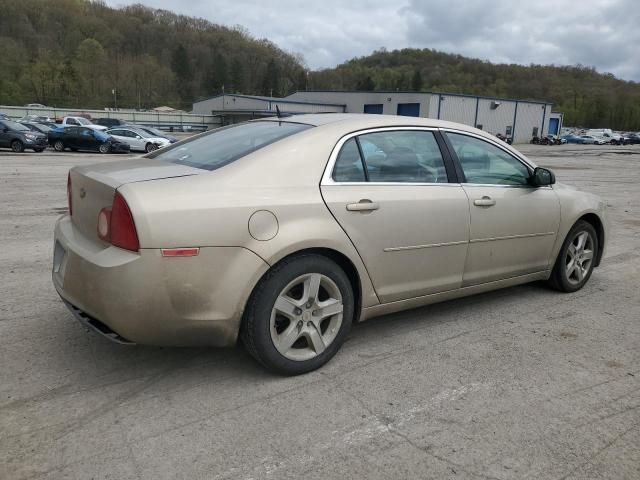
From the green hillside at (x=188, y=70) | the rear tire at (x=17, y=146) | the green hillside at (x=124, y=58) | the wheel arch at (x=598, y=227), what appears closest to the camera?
the wheel arch at (x=598, y=227)

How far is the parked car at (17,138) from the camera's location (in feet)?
76.3

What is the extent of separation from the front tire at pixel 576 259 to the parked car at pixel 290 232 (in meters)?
0.67

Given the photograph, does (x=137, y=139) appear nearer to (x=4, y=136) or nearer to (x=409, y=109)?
(x=4, y=136)

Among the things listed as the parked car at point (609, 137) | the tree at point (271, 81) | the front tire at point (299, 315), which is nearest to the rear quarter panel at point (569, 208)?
the front tire at point (299, 315)

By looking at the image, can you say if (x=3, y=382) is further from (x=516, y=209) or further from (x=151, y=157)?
(x=516, y=209)

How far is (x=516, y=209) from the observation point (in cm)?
436

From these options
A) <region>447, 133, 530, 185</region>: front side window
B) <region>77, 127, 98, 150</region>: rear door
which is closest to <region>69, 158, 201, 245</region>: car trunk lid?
<region>447, 133, 530, 185</region>: front side window

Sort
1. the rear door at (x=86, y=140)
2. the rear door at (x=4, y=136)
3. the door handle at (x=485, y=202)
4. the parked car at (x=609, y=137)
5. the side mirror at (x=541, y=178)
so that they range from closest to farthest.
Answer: the door handle at (x=485, y=202) < the side mirror at (x=541, y=178) < the rear door at (x=4, y=136) < the rear door at (x=86, y=140) < the parked car at (x=609, y=137)

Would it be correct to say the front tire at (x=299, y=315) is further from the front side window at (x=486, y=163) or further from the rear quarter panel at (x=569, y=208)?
the rear quarter panel at (x=569, y=208)

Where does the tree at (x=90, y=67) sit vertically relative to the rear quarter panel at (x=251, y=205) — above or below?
above

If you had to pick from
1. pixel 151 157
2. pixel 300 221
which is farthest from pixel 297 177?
pixel 151 157

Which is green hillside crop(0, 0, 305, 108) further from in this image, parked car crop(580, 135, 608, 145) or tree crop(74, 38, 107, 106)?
parked car crop(580, 135, 608, 145)

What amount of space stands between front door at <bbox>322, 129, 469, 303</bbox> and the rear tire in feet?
79.4

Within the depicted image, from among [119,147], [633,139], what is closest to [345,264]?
[119,147]
